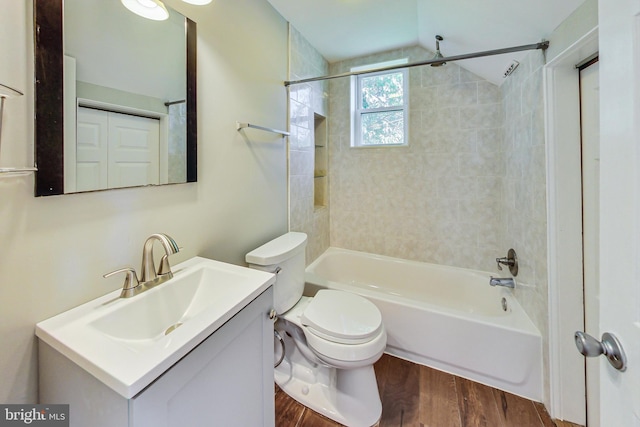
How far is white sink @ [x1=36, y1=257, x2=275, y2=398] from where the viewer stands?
602 millimetres

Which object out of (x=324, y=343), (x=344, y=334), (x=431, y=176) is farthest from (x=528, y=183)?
(x=324, y=343)

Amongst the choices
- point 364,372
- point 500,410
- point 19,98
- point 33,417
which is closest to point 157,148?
point 19,98

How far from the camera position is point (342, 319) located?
1.46m

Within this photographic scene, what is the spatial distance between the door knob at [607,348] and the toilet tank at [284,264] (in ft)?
4.06

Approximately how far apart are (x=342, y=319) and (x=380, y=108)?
6.88ft

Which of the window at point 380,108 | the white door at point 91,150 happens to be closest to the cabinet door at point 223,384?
the white door at point 91,150

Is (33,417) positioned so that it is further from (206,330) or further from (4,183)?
(4,183)

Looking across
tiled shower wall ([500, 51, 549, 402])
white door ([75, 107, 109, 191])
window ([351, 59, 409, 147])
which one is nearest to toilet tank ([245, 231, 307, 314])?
white door ([75, 107, 109, 191])

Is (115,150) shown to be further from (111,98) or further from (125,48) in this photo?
(125,48)

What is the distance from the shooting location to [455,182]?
7.81 feet

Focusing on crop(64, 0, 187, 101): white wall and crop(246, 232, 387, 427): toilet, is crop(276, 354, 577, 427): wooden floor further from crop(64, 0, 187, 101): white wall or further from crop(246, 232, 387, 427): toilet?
crop(64, 0, 187, 101): white wall

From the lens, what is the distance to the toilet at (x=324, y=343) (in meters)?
1.35

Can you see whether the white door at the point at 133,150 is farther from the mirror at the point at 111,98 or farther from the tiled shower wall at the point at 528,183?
the tiled shower wall at the point at 528,183

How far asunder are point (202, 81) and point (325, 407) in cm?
184
